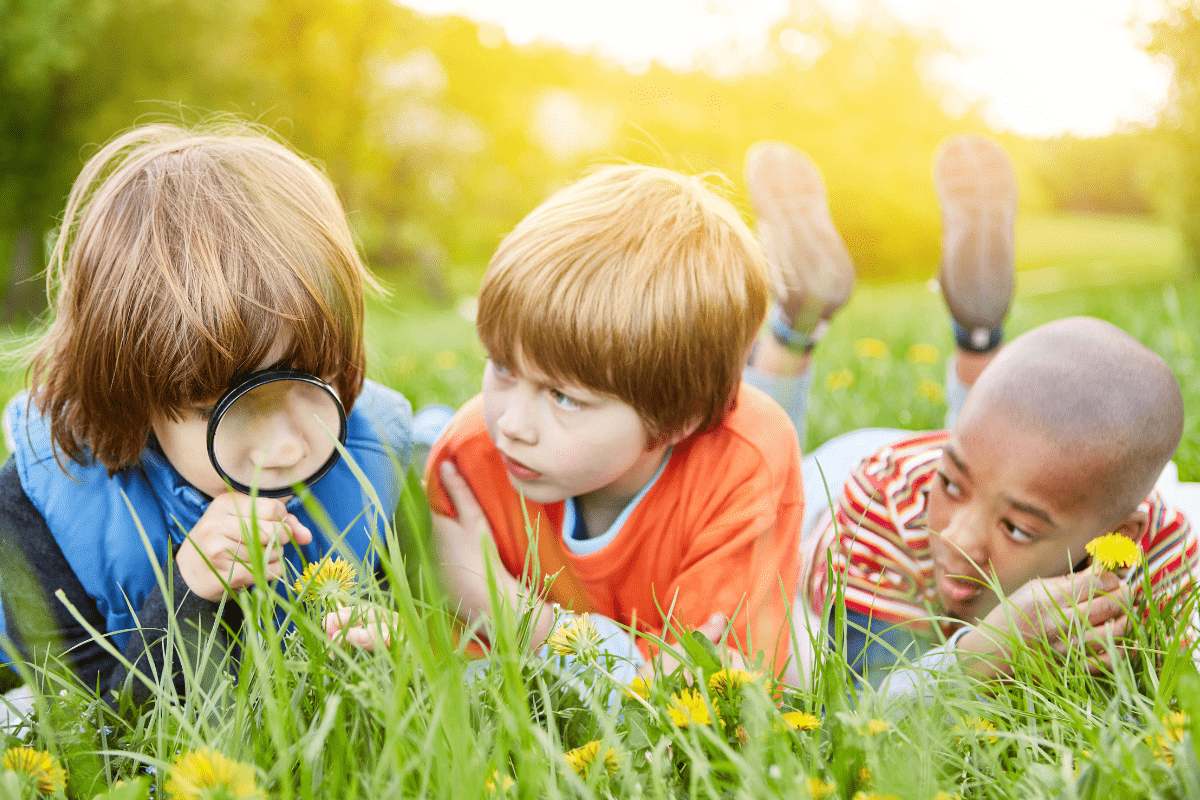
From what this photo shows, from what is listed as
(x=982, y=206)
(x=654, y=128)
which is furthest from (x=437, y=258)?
(x=982, y=206)

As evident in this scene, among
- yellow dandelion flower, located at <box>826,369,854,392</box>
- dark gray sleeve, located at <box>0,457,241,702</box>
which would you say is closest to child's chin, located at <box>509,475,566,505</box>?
dark gray sleeve, located at <box>0,457,241,702</box>

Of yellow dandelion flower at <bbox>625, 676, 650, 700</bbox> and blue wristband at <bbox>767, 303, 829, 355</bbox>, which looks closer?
yellow dandelion flower at <bbox>625, 676, 650, 700</bbox>

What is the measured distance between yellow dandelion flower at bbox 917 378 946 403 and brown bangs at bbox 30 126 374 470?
2340 millimetres

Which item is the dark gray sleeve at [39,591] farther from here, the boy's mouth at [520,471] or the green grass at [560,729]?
the boy's mouth at [520,471]

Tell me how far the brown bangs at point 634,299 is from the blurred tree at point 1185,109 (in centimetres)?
652

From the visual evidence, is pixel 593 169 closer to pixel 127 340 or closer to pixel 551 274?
pixel 551 274

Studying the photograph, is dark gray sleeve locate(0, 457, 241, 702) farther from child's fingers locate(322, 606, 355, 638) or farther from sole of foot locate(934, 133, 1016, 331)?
sole of foot locate(934, 133, 1016, 331)

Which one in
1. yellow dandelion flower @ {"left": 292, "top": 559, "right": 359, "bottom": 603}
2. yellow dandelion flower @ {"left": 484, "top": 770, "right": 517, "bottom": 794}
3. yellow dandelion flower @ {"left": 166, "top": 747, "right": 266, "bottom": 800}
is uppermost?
yellow dandelion flower @ {"left": 292, "top": 559, "right": 359, "bottom": 603}

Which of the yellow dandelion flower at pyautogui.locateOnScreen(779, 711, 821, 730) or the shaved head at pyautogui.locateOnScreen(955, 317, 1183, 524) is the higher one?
the shaved head at pyautogui.locateOnScreen(955, 317, 1183, 524)

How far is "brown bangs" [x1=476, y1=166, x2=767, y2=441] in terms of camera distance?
1.68 m

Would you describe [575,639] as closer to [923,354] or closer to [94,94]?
[923,354]

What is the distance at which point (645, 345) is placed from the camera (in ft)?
5.56

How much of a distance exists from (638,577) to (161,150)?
1.32 m

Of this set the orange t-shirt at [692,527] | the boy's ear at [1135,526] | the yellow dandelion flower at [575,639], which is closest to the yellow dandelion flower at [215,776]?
Result: the yellow dandelion flower at [575,639]
